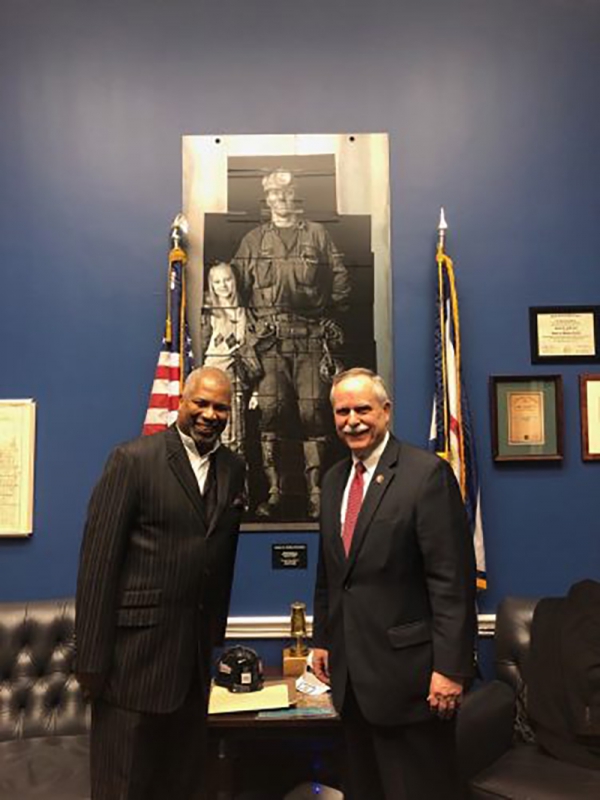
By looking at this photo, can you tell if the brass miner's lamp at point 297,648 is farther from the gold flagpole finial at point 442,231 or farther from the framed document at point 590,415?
the gold flagpole finial at point 442,231

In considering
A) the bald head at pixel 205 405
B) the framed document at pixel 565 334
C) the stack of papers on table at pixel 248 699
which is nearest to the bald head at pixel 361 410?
the bald head at pixel 205 405

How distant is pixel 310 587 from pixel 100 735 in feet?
4.11

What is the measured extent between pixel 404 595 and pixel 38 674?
1573 mm

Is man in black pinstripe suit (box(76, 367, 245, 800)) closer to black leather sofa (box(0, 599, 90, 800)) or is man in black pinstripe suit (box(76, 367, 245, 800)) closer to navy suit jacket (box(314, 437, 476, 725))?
navy suit jacket (box(314, 437, 476, 725))

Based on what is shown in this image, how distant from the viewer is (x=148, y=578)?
198cm

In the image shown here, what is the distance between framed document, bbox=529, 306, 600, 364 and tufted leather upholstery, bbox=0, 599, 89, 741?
2280 millimetres

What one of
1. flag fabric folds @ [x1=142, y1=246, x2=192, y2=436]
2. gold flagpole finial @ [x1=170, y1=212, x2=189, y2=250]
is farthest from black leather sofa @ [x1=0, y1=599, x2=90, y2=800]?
gold flagpole finial @ [x1=170, y1=212, x2=189, y2=250]

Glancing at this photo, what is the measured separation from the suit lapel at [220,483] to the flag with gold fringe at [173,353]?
0.77 meters

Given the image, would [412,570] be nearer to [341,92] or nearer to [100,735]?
[100,735]

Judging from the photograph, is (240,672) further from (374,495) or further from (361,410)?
(361,410)

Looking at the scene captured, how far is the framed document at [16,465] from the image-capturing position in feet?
10.0

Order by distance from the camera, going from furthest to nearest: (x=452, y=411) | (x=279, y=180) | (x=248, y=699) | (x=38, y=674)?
(x=279, y=180), (x=452, y=411), (x=38, y=674), (x=248, y=699)

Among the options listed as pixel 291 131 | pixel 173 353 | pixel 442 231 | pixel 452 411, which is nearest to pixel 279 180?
pixel 291 131

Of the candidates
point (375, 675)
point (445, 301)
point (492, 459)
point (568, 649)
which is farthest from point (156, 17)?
point (568, 649)
